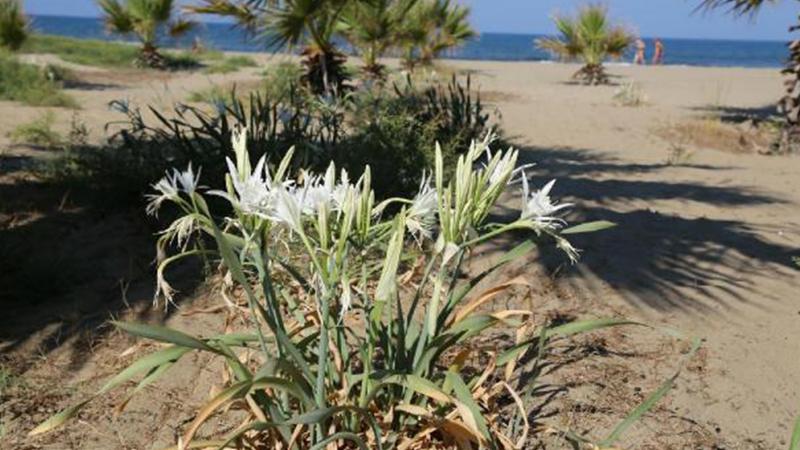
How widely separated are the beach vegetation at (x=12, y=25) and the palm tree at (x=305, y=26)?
6.30 metres

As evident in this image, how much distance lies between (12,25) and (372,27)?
659cm

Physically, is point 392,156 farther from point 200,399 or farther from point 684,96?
point 684,96

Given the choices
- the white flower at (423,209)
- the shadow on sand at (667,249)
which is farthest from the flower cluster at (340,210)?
the shadow on sand at (667,249)

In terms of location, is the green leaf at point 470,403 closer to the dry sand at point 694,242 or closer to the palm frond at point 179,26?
the dry sand at point 694,242

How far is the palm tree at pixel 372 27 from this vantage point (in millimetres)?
11500

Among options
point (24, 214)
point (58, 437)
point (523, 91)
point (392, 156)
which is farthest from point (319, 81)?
point (58, 437)

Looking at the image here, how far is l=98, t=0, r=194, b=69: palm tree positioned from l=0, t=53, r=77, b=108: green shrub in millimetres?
6308

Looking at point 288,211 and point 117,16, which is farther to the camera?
point 117,16

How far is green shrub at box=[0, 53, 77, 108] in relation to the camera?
10266 mm

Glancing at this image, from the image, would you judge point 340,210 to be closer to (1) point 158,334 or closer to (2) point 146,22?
(1) point 158,334

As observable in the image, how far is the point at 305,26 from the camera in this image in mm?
9766

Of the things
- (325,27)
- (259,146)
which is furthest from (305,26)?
(259,146)

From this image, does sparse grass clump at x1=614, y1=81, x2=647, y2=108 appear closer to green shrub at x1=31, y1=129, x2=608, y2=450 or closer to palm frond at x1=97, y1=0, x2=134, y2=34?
palm frond at x1=97, y1=0, x2=134, y2=34

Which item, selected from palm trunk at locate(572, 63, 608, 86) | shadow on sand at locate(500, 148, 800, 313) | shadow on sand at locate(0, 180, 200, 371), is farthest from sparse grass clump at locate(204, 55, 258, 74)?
shadow on sand at locate(0, 180, 200, 371)
